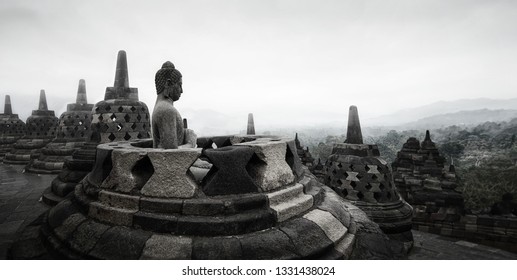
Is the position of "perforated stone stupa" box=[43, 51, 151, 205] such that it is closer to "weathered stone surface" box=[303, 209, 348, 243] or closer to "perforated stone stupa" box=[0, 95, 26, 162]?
"weathered stone surface" box=[303, 209, 348, 243]

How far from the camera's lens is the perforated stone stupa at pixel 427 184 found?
7.72 meters

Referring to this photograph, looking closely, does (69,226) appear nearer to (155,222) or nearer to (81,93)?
(155,222)

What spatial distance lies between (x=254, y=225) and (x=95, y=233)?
1.32 meters

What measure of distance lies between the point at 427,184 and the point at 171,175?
34.4 ft

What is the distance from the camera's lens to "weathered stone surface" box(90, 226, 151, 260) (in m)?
1.99

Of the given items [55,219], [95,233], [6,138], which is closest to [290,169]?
[95,233]

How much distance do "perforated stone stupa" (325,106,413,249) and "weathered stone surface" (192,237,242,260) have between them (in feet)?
14.0

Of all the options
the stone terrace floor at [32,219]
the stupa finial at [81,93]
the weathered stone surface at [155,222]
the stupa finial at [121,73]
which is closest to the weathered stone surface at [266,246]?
the weathered stone surface at [155,222]

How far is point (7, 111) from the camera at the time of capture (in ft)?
45.1

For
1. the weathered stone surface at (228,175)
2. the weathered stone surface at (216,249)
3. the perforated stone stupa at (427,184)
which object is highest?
the weathered stone surface at (228,175)

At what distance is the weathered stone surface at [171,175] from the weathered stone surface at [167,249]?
1.19 ft

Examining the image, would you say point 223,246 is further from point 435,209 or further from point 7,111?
point 7,111

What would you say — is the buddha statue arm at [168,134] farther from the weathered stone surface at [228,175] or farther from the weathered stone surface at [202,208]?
the weathered stone surface at [202,208]

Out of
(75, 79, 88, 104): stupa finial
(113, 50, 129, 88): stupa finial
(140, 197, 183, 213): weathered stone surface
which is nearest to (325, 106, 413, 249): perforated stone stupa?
(140, 197, 183, 213): weathered stone surface
